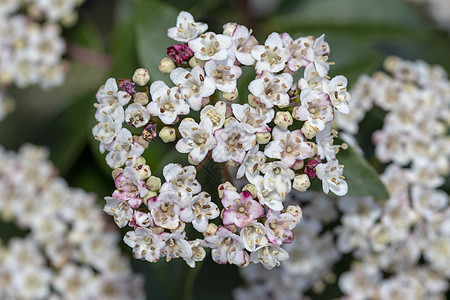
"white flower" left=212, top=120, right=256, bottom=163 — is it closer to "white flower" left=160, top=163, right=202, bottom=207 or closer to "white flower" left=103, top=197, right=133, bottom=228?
"white flower" left=160, top=163, right=202, bottom=207

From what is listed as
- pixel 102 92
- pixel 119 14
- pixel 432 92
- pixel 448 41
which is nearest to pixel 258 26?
pixel 119 14

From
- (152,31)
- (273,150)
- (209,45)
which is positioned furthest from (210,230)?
(152,31)

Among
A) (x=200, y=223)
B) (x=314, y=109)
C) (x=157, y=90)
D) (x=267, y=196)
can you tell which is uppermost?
(x=314, y=109)

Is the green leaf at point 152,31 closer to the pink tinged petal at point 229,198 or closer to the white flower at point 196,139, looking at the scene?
the white flower at point 196,139

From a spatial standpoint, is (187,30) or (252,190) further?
(187,30)

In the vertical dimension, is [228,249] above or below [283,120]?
below

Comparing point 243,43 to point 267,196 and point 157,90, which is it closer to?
point 157,90
